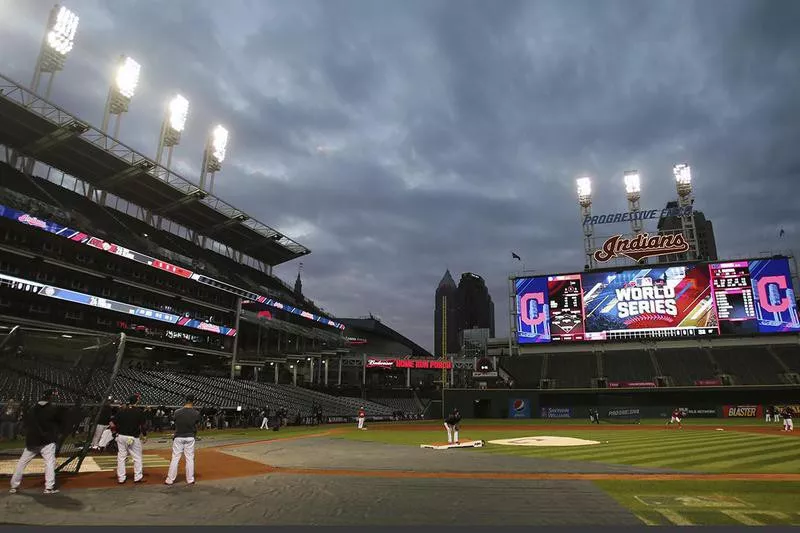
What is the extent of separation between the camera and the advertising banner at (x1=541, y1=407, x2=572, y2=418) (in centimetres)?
5375

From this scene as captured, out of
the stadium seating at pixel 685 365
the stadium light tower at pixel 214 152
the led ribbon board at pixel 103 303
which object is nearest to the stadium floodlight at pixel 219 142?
the stadium light tower at pixel 214 152

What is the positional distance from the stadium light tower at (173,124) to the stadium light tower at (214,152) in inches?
223

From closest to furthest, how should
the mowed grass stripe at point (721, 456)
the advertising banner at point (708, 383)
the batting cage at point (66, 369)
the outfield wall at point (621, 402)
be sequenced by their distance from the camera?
the batting cage at point (66, 369) → the mowed grass stripe at point (721, 456) → the outfield wall at point (621, 402) → the advertising banner at point (708, 383)

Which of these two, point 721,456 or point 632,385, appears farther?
point 632,385

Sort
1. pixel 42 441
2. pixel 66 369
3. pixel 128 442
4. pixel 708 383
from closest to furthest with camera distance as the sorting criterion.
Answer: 1. pixel 42 441
2. pixel 128 442
3. pixel 66 369
4. pixel 708 383

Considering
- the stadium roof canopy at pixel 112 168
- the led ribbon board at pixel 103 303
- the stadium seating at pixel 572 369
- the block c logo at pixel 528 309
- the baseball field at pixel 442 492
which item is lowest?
the baseball field at pixel 442 492

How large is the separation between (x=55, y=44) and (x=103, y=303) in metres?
24.8

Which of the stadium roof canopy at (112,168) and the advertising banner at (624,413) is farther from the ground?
the stadium roof canopy at (112,168)

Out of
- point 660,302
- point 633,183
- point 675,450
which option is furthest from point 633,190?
point 675,450

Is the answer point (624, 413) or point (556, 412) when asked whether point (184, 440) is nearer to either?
point (556, 412)

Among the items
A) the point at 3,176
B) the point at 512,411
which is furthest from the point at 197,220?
the point at 512,411

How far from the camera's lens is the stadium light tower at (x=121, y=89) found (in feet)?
163

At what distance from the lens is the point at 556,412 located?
54156 mm

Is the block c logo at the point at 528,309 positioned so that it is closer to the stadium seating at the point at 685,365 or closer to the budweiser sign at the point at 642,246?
the budweiser sign at the point at 642,246
